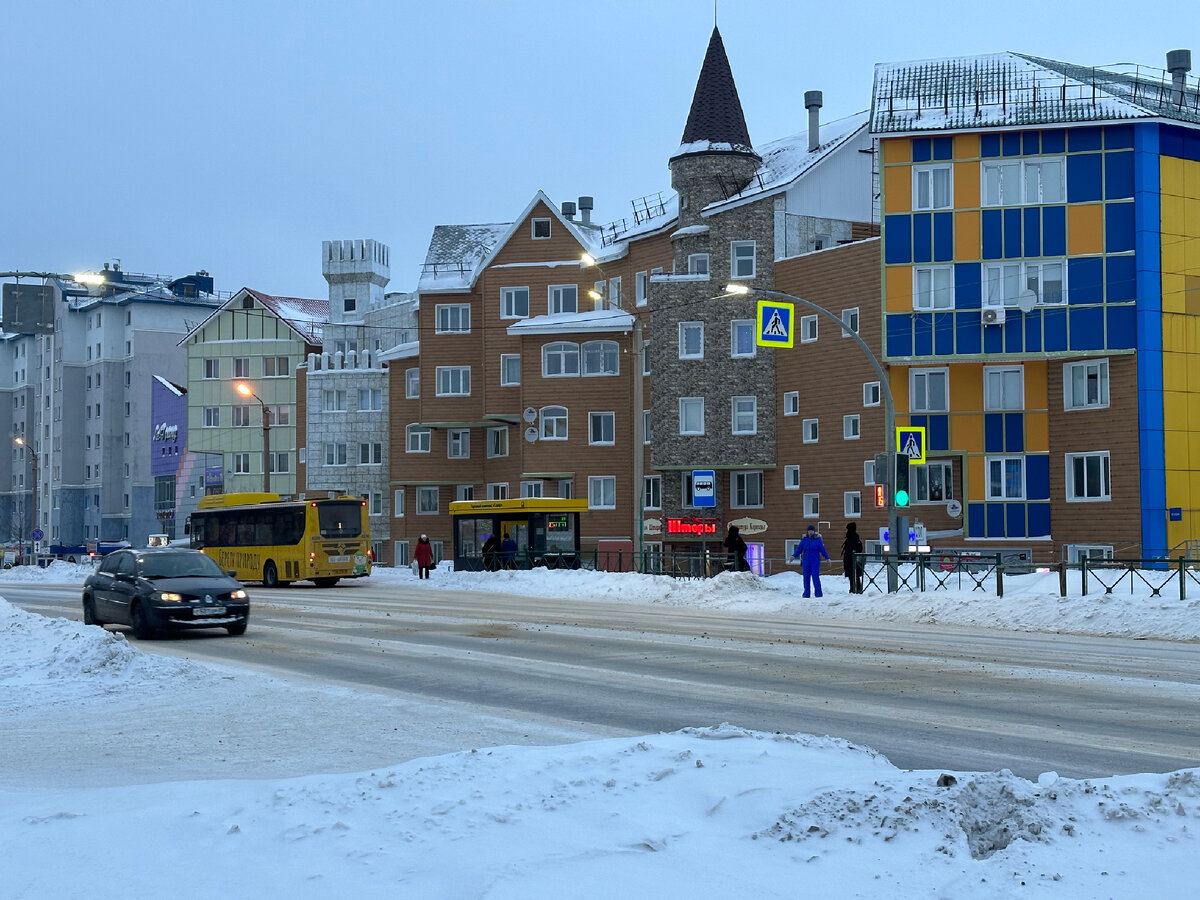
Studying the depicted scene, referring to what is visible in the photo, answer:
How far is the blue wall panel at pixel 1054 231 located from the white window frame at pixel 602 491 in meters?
21.2

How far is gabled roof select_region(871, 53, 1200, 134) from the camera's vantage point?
4400 cm

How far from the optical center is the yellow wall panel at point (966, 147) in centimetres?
4528

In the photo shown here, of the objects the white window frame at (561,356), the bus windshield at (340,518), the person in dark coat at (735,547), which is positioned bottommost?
the person in dark coat at (735,547)

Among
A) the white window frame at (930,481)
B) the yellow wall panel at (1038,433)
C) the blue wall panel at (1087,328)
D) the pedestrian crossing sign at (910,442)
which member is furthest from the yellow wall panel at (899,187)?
the pedestrian crossing sign at (910,442)

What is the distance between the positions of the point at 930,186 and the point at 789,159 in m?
13.4


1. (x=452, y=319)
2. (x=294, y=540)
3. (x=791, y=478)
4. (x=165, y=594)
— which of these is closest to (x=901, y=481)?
(x=165, y=594)

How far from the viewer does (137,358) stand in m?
110

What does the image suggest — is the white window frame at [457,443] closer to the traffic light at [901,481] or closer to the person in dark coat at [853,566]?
the person in dark coat at [853,566]

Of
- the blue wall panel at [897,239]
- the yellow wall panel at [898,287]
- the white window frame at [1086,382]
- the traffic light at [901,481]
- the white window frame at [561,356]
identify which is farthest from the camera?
the white window frame at [561,356]

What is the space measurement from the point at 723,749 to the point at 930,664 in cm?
880

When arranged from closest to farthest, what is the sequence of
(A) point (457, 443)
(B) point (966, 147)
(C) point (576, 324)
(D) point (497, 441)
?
(B) point (966, 147) → (C) point (576, 324) → (D) point (497, 441) → (A) point (457, 443)

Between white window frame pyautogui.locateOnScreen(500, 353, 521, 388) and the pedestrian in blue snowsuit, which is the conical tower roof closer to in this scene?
white window frame pyautogui.locateOnScreen(500, 353, 521, 388)

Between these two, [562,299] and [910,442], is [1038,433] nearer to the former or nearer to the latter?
[910,442]

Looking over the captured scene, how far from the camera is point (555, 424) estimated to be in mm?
58594
